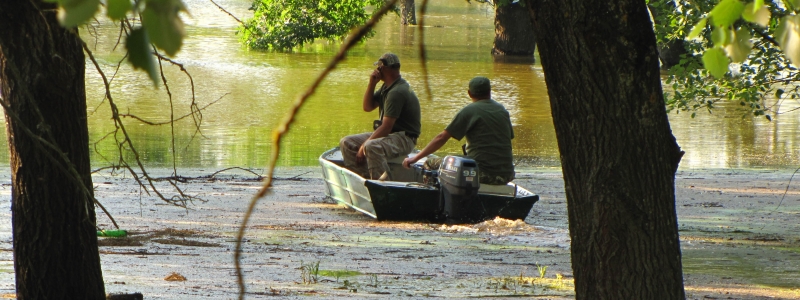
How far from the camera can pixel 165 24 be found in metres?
1.34

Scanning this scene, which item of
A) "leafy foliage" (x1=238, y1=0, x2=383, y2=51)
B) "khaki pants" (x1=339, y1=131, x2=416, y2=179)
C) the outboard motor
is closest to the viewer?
the outboard motor

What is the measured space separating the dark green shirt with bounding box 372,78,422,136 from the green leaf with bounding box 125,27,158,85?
8.46m

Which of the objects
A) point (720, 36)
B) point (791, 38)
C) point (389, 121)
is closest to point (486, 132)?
point (389, 121)

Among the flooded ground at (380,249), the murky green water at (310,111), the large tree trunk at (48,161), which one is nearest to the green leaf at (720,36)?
the large tree trunk at (48,161)

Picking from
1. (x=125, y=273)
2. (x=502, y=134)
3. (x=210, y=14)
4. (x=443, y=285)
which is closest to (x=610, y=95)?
(x=443, y=285)

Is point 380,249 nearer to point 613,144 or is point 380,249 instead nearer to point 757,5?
point 613,144

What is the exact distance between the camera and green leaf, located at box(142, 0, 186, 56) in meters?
1.33

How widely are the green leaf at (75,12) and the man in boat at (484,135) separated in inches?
310

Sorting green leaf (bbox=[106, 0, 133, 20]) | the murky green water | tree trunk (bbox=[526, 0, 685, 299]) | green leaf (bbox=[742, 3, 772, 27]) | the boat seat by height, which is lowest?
the murky green water

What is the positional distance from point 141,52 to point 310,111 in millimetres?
20444

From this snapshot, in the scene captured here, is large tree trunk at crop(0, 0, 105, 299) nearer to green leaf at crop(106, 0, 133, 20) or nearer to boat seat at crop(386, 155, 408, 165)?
green leaf at crop(106, 0, 133, 20)

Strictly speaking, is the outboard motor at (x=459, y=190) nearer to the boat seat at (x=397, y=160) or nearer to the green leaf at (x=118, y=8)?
the boat seat at (x=397, y=160)

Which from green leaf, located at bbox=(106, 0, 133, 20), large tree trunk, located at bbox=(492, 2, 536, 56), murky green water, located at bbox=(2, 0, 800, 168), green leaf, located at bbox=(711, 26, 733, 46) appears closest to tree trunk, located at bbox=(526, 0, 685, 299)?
green leaf, located at bbox=(711, 26, 733, 46)

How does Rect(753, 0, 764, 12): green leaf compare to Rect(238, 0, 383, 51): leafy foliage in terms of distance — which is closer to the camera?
Rect(753, 0, 764, 12): green leaf
